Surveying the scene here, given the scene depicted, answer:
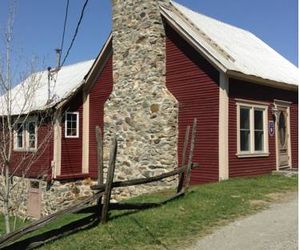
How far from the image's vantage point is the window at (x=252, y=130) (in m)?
16.7

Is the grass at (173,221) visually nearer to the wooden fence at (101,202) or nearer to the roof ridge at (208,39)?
the wooden fence at (101,202)

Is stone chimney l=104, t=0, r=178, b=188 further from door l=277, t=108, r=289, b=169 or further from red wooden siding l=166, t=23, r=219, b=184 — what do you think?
door l=277, t=108, r=289, b=169

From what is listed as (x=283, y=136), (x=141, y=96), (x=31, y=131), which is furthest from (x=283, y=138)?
(x=31, y=131)

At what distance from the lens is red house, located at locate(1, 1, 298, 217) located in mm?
16109

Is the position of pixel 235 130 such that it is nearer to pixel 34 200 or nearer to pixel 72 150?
pixel 72 150

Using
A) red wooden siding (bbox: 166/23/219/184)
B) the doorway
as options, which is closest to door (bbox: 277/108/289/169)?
the doorway

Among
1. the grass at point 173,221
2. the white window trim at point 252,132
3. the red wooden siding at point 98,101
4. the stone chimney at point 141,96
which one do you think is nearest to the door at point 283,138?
the white window trim at point 252,132

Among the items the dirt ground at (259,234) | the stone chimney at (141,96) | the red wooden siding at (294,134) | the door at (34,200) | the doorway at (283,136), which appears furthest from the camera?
the door at (34,200)

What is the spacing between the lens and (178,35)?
1742 cm

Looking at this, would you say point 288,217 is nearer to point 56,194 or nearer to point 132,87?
point 132,87

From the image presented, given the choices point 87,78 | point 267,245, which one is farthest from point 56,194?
point 267,245

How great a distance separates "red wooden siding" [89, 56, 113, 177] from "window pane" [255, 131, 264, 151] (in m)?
6.88

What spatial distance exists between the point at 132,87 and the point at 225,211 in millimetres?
8823

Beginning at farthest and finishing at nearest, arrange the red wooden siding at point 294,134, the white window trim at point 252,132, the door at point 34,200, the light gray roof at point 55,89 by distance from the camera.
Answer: the door at point 34,200
the light gray roof at point 55,89
the red wooden siding at point 294,134
the white window trim at point 252,132
